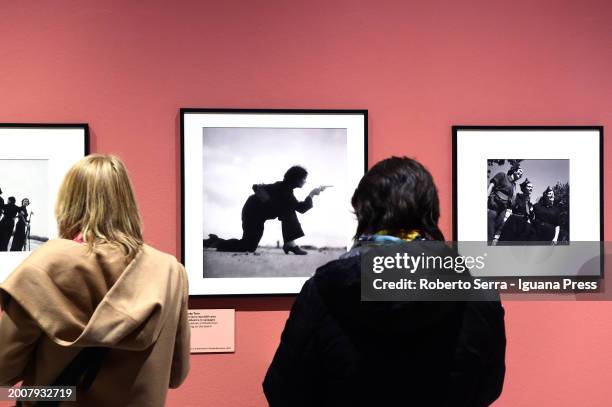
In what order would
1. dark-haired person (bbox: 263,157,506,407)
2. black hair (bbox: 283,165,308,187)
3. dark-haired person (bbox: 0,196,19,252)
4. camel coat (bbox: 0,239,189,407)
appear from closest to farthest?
dark-haired person (bbox: 263,157,506,407) → camel coat (bbox: 0,239,189,407) → dark-haired person (bbox: 0,196,19,252) → black hair (bbox: 283,165,308,187)

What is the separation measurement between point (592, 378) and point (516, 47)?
132 cm

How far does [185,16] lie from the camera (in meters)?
2.33

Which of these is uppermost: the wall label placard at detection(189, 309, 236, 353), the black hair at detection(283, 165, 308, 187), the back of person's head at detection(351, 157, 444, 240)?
the black hair at detection(283, 165, 308, 187)

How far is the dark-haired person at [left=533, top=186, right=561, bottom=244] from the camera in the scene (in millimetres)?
2439

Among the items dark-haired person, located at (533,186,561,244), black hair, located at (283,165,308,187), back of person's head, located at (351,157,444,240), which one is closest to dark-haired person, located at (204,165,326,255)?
black hair, located at (283,165,308,187)

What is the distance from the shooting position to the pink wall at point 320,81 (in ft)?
7.53

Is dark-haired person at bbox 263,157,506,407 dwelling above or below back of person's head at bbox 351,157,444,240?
below

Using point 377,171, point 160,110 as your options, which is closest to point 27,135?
point 160,110

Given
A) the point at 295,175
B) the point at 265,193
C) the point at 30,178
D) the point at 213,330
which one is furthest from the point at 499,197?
the point at 30,178

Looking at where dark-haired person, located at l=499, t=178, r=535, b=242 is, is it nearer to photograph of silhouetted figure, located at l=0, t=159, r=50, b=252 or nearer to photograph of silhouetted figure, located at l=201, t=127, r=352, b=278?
photograph of silhouetted figure, located at l=201, t=127, r=352, b=278

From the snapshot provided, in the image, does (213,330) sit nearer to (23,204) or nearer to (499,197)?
(23,204)

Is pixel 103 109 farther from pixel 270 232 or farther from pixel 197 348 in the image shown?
pixel 197 348

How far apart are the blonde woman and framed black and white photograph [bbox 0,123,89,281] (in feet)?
2.12

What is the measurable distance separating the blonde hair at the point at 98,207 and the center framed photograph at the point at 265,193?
629 mm
